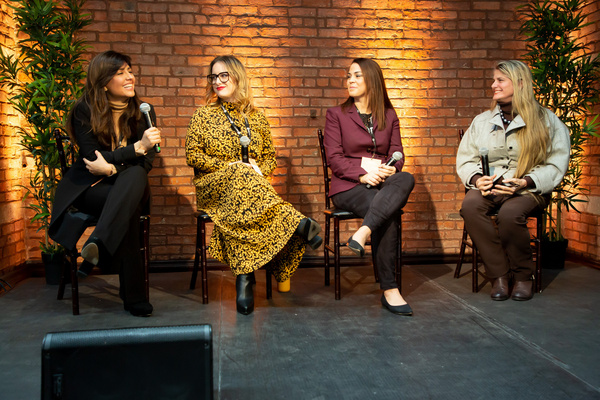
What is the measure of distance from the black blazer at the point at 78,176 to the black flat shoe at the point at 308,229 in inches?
40.7

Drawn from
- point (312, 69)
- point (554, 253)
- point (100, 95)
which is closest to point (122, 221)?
point (100, 95)

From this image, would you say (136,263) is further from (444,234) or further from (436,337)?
(444,234)

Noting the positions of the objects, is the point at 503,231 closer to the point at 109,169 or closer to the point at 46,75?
the point at 109,169

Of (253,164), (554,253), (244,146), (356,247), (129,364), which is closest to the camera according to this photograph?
(129,364)

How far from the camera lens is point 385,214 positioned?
120 inches

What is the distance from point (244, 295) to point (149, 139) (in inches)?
40.7

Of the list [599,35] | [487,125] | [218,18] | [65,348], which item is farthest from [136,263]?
[599,35]

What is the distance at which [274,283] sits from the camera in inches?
149

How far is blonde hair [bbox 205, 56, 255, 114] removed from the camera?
10.8ft

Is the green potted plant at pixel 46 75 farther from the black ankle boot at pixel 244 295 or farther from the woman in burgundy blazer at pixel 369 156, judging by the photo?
the woman in burgundy blazer at pixel 369 156

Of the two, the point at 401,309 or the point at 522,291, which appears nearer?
the point at 401,309

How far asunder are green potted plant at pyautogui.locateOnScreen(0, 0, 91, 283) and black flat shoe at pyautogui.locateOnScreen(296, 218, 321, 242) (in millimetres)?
1798

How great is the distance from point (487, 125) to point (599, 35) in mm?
1443

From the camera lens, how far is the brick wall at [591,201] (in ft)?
13.6
